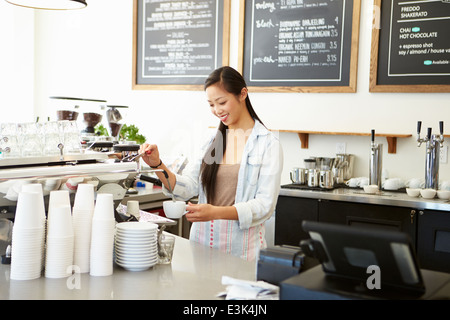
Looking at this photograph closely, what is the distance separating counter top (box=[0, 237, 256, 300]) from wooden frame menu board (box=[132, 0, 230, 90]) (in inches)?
113

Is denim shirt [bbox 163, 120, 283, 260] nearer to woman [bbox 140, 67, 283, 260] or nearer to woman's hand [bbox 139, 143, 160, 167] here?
woman [bbox 140, 67, 283, 260]

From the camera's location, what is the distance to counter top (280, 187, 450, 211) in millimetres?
3256

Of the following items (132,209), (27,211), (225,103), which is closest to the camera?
(27,211)

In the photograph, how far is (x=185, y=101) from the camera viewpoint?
4.82 m

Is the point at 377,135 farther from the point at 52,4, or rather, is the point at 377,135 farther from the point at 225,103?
the point at 52,4

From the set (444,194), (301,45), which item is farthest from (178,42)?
(444,194)

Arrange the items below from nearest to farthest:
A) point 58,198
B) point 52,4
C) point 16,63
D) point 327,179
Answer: point 58,198 < point 52,4 < point 327,179 < point 16,63

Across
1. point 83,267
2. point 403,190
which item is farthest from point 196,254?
point 403,190

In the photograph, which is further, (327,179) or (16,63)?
(16,63)

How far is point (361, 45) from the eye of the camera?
3980 mm

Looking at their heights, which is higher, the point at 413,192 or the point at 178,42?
the point at 178,42

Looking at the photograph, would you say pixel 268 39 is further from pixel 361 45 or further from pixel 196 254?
pixel 196 254

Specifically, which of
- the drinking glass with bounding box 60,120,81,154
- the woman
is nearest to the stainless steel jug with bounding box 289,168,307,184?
the woman

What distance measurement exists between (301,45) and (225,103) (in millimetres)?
1965
